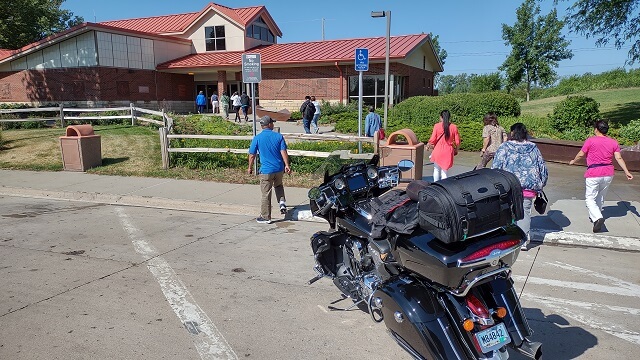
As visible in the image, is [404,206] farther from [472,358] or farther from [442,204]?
[472,358]

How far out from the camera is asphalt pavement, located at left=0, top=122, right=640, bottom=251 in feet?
21.9

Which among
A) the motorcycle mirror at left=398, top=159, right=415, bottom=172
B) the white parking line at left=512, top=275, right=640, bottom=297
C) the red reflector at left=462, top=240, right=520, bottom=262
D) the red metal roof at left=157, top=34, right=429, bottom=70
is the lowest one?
the white parking line at left=512, top=275, right=640, bottom=297

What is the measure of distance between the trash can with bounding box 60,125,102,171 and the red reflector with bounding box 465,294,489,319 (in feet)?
39.0

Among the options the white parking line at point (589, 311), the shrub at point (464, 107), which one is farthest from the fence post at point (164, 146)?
the shrub at point (464, 107)

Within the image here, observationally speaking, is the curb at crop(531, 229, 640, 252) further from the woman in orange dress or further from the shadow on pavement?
the shadow on pavement

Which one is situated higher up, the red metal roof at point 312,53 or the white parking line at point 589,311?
the red metal roof at point 312,53

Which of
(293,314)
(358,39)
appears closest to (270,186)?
(293,314)

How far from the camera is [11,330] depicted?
4.04 meters

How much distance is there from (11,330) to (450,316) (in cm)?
376

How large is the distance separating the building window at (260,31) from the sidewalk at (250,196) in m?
23.0

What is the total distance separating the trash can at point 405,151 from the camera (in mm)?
8516

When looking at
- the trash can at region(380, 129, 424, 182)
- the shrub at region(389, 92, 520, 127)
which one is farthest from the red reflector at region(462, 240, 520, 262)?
the shrub at region(389, 92, 520, 127)

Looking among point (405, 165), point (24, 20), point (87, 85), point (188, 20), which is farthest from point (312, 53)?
point (405, 165)

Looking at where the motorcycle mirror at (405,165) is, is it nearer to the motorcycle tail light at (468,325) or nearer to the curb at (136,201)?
the motorcycle tail light at (468,325)
